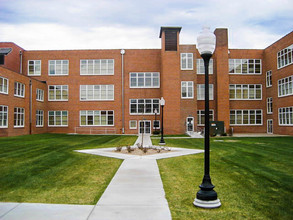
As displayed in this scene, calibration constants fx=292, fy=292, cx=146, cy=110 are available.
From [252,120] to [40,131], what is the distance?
28.4 meters

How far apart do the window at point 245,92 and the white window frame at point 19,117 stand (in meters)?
26.7

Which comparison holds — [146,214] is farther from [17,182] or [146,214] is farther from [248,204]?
[17,182]

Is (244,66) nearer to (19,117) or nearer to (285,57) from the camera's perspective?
(285,57)

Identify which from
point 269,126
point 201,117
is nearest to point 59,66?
point 201,117

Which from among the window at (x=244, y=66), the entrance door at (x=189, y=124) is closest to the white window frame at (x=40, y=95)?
the entrance door at (x=189, y=124)

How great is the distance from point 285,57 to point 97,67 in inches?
926

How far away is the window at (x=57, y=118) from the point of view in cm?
3991

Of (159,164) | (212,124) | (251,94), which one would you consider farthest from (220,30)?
(159,164)

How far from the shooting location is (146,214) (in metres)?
5.48

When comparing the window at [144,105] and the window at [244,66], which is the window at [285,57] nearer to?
the window at [244,66]

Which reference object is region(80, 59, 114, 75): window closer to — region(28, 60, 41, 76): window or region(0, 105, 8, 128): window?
region(28, 60, 41, 76): window

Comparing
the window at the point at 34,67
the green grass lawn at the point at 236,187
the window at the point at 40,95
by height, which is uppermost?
the window at the point at 34,67

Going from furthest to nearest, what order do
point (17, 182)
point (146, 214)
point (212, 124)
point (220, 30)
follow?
1. point (220, 30)
2. point (212, 124)
3. point (17, 182)
4. point (146, 214)

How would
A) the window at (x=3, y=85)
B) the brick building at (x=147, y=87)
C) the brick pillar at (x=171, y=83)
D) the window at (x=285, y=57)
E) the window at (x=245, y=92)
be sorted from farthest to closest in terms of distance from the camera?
the window at (x=245, y=92)
the brick building at (x=147, y=87)
the brick pillar at (x=171, y=83)
the window at (x=285, y=57)
the window at (x=3, y=85)
